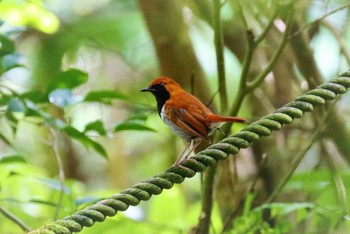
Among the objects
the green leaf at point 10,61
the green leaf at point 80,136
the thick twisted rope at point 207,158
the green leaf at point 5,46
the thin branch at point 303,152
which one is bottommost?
the thick twisted rope at point 207,158

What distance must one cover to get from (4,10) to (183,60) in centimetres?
73

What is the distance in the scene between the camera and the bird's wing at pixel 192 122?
211 centimetres

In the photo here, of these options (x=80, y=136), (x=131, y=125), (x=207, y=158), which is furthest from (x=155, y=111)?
(x=207, y=158)

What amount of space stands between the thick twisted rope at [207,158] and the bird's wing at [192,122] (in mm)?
298

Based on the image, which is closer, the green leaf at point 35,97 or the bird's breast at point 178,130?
the bird's breast at point 178,130

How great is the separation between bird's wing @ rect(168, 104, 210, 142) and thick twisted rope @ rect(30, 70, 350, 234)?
298 mm

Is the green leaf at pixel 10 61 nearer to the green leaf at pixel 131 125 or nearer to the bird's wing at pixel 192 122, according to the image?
the green leaf at pixel 131 125

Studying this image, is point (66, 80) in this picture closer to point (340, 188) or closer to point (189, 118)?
point (189, 118)

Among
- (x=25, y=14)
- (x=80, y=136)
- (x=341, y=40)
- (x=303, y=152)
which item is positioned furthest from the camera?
(x=25, y=14)

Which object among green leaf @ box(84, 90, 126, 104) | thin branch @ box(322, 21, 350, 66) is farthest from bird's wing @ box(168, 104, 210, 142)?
thin branch @ box(322, 21, 350, 66)

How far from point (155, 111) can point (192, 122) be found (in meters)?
0.67

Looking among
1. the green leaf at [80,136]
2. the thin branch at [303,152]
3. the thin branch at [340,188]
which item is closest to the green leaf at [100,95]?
the green leaf at [80,136]

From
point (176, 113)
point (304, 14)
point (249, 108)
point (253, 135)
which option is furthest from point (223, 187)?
point (253, 135)

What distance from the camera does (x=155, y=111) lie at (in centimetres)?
279
